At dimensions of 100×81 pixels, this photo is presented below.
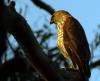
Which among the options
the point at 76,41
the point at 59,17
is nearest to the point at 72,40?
the point at 76,41

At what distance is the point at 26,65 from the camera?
1.48 metres

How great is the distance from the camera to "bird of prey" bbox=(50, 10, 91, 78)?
10.4 feet

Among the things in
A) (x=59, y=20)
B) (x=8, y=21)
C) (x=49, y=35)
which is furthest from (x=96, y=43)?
(x=8, y=21)

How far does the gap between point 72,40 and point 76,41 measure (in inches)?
2.2

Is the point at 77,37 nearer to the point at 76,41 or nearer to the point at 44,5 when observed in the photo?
the point at 76,41

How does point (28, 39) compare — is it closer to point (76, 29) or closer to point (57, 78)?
point (57, 78)

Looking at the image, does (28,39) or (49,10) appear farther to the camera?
(49,10)

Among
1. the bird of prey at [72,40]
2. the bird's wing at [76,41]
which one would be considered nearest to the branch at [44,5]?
the bird of prey at [72,40]

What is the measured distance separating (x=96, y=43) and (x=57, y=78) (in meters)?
6.18

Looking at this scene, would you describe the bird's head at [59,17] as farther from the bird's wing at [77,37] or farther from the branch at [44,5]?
the branch at [44,5]

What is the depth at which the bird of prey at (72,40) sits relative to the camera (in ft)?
10.4

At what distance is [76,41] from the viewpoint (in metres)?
3.56

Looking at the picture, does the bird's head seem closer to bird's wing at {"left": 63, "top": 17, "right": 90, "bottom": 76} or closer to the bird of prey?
the bird of prey

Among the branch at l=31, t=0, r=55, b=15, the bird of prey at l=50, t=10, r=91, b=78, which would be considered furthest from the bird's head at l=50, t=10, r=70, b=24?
the branch at l=31, t=0, r=55, b=15
